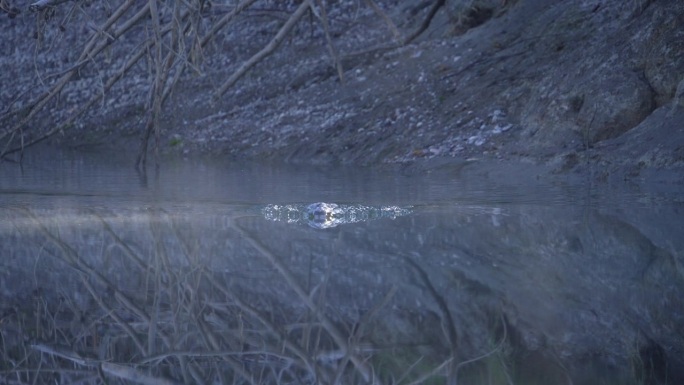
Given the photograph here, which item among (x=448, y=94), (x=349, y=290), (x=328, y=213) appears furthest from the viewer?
(x=448, y=94)

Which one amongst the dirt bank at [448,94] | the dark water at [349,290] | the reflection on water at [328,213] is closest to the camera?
the dark water at [349,290]

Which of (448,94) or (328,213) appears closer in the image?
(328,213)

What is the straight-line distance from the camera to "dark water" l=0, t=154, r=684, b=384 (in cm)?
320

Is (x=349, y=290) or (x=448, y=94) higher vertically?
(x=448, y=94)

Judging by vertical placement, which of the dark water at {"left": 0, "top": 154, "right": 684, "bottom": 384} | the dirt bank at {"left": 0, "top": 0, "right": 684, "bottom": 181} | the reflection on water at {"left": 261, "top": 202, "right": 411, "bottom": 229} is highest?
the dirt bank at {"left": 0, "top": 0, "right": 684, "bottom": 181}

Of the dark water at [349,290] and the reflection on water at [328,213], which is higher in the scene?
the reflection on water at [328,213]

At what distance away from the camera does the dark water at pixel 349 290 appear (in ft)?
10.5

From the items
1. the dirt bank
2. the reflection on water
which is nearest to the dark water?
the reflection on water

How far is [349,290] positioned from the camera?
4.08m

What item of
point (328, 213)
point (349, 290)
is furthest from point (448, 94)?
point (349, 290)

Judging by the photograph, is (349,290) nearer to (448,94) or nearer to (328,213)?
(328,213)

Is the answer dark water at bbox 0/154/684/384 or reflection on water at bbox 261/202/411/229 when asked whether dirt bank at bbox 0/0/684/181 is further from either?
reflection on water at bbox 261/202/411/229

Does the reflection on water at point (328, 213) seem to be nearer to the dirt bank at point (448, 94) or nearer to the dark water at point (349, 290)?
the dark water at point (349, 290)

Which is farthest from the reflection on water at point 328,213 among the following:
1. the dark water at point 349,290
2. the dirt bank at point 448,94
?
the dirt bank at point 448,94
